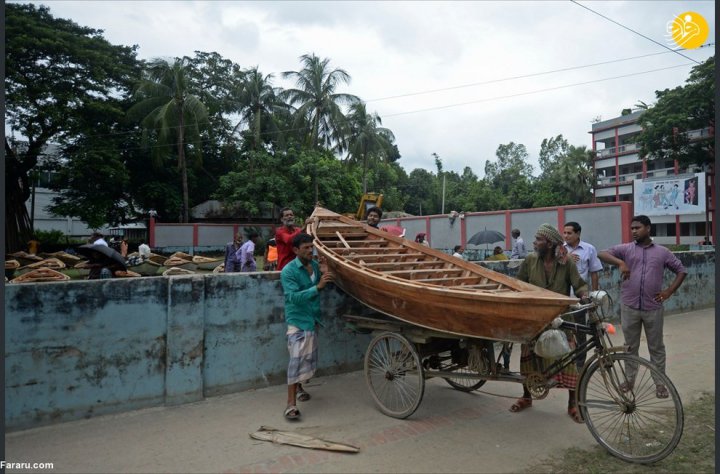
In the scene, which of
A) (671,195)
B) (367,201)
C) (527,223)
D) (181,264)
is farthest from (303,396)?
(671,195)

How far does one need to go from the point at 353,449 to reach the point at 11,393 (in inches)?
105

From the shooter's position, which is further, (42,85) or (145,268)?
(42,85)

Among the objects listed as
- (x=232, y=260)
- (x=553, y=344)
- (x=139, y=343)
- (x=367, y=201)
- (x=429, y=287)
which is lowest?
(x=139, y=343)

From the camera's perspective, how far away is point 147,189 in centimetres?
2761

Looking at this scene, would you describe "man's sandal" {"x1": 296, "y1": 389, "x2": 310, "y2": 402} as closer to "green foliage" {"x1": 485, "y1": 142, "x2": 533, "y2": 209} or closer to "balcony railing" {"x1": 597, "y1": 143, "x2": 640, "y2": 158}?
"green foliage" {"x1": 485, "y1": 142, "x2": 533, "y2": 209}

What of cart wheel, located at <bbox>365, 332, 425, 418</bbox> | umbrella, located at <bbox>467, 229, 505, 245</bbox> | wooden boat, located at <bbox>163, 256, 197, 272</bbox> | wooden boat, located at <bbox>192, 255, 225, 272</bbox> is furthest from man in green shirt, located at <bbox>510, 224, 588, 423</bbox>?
wooden boat, located at <bbox>192, 255, 225, 272</bbox>

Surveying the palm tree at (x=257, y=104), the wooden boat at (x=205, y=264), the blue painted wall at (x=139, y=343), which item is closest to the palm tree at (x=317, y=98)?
the palm tree at (x=257, y=104)

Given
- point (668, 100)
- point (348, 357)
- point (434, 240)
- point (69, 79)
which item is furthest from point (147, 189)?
point (668, 100)

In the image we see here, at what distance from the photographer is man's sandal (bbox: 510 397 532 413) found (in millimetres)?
4234

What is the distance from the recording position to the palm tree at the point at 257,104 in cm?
2955

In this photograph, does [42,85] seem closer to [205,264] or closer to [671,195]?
[205,264]

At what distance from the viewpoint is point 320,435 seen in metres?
3.74

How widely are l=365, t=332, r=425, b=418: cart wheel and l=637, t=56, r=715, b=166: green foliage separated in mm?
34916

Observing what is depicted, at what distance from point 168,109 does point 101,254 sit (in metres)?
20.7
